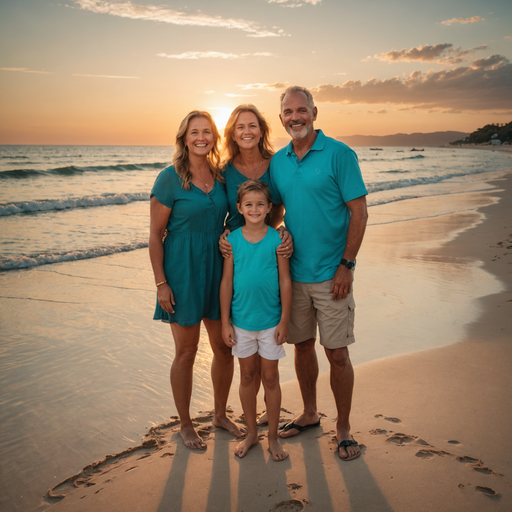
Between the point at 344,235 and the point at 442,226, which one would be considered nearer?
the point at 344,235

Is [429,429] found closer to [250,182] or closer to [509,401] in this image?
[509,401]

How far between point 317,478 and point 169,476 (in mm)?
962

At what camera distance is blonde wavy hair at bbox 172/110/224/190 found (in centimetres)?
285

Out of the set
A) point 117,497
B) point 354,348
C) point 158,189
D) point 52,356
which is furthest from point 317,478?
point 52,356

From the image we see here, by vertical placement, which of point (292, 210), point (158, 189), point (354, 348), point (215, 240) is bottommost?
point (354, 348)

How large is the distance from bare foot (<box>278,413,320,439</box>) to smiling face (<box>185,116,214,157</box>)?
2.18 m

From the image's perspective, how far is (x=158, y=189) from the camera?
2.77 metres

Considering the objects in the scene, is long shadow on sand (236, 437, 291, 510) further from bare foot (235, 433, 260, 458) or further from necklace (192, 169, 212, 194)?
necklace (192, 169, 212, 194)

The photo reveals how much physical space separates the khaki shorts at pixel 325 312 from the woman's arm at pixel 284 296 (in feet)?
0.78

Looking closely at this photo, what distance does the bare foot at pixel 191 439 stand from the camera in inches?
113

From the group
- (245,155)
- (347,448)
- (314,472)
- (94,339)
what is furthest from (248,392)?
(94,339)

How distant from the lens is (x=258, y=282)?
2.69 metres

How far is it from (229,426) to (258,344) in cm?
81

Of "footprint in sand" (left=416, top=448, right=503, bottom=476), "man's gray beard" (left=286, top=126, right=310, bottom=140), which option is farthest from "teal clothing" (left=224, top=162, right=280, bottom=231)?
"footprint in sand" (left=416, top=448, right=503, bottom=476)
